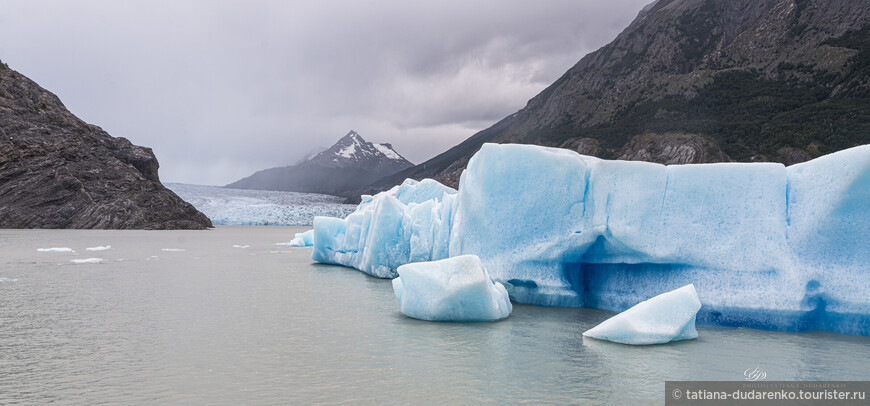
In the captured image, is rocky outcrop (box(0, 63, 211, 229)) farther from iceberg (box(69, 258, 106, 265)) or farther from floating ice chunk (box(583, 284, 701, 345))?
floating ice chunk (box(583, 284, 701, 345))

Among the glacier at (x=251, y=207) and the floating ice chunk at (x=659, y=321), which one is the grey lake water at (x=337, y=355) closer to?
the floating ice chunk at (x=659, y=321)

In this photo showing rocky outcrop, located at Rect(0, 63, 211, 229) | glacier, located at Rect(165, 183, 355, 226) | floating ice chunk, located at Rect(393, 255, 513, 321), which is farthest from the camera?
glacier, located at Rect(165, 183, 355, 226)

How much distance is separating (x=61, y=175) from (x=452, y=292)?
4858 cm

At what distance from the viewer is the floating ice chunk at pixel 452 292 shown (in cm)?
843

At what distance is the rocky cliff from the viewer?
1987 inches

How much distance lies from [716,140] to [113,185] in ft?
192

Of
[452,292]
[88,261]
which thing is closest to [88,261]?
[88,261]

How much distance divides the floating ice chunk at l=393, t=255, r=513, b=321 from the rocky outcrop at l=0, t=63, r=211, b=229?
1842 inches

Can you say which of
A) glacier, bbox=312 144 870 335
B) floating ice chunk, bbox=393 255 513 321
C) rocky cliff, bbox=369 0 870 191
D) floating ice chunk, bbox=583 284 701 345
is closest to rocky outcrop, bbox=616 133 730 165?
rocky cliff, bbox=369 0 870 191

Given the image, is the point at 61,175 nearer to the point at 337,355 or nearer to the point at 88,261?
the point at 88,261

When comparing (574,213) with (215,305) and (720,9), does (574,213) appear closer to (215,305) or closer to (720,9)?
(215,305)

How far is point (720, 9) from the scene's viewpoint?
82500mm

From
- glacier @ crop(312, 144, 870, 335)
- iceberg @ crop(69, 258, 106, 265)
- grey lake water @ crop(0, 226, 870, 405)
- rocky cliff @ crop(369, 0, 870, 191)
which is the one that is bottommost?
grey lake water @ crop(0, 226, 870, 405)

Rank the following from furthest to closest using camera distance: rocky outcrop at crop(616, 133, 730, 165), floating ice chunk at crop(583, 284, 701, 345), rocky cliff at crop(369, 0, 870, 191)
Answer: rocky outcrop at crop(616, 133, 730, 165), rocky cliff at crop(369, 0, 870, 191), floating ice chunk at crop(583, 284, 701, 345)
